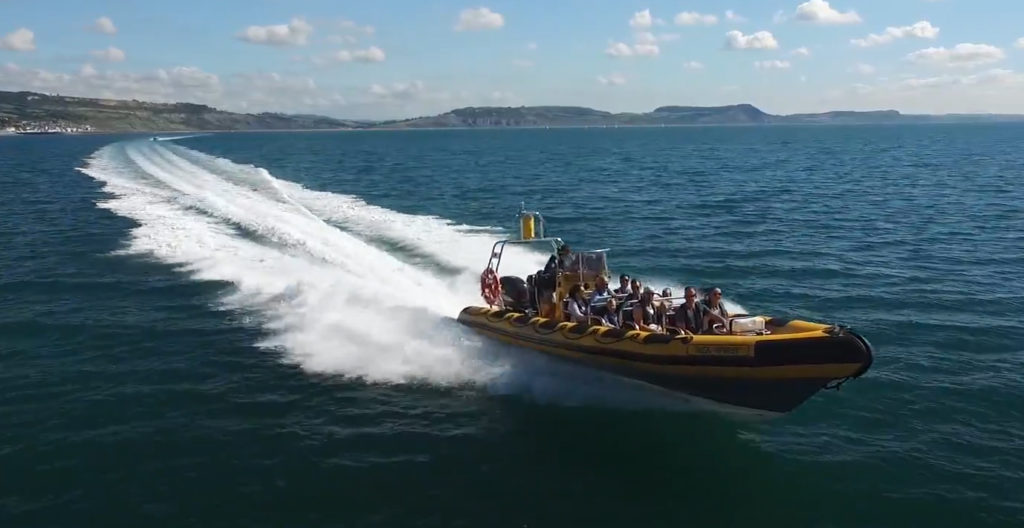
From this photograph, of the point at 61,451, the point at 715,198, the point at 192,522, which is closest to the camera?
the point at 192,522

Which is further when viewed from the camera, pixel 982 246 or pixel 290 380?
pixel 982 246

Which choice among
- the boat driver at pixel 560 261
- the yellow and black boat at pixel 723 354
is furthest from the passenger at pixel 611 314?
the boat driver at pixel 560 261

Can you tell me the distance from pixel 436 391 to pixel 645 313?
3702 millimetres

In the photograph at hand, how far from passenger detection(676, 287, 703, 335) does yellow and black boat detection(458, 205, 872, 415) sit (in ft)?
0.58

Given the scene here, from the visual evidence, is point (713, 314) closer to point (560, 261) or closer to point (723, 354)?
point (723, 354)

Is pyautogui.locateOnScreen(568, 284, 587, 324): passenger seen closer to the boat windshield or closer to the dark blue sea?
the boat windshield

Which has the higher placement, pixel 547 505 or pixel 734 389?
pixel 734 389

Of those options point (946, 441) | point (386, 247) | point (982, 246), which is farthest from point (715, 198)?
point (946, 441)

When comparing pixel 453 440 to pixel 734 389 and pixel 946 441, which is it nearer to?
pixel 734 389

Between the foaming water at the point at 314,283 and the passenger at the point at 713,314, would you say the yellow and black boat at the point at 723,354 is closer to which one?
the passenger at the point at 713,314

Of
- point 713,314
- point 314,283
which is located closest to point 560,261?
point 713,314

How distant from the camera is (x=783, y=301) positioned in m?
18.7

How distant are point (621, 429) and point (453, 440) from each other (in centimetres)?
256

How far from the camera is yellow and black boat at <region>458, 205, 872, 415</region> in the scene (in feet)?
36.3
